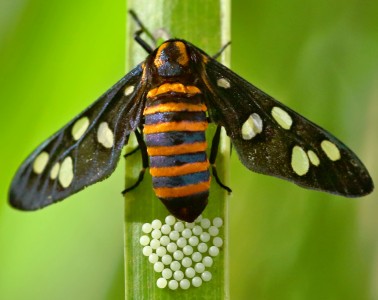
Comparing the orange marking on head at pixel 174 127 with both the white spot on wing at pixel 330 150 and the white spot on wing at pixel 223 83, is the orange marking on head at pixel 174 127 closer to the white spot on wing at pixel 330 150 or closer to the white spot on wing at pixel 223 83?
the white spot on wing at pixel 223 83

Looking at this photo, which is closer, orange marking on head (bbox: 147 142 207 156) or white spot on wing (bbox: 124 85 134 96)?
orange marking on head (bbox: 147 142 207 156)

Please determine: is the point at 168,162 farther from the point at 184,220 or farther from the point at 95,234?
the point at 95,234

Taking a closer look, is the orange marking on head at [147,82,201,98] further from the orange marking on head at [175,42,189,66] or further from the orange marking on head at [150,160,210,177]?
the orange marking on head at [150,160,210,177]

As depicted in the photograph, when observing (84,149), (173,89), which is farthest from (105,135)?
(173,89)

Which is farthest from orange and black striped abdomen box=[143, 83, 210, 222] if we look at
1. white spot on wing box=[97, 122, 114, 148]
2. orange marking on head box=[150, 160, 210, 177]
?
white spot on wing box=[97, 122, 114, 148]

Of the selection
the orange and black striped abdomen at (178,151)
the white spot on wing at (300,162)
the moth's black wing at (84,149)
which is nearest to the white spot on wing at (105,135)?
the moth's black wing at (84,149)

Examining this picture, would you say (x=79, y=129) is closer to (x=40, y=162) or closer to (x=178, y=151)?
(x=40, y=162)
